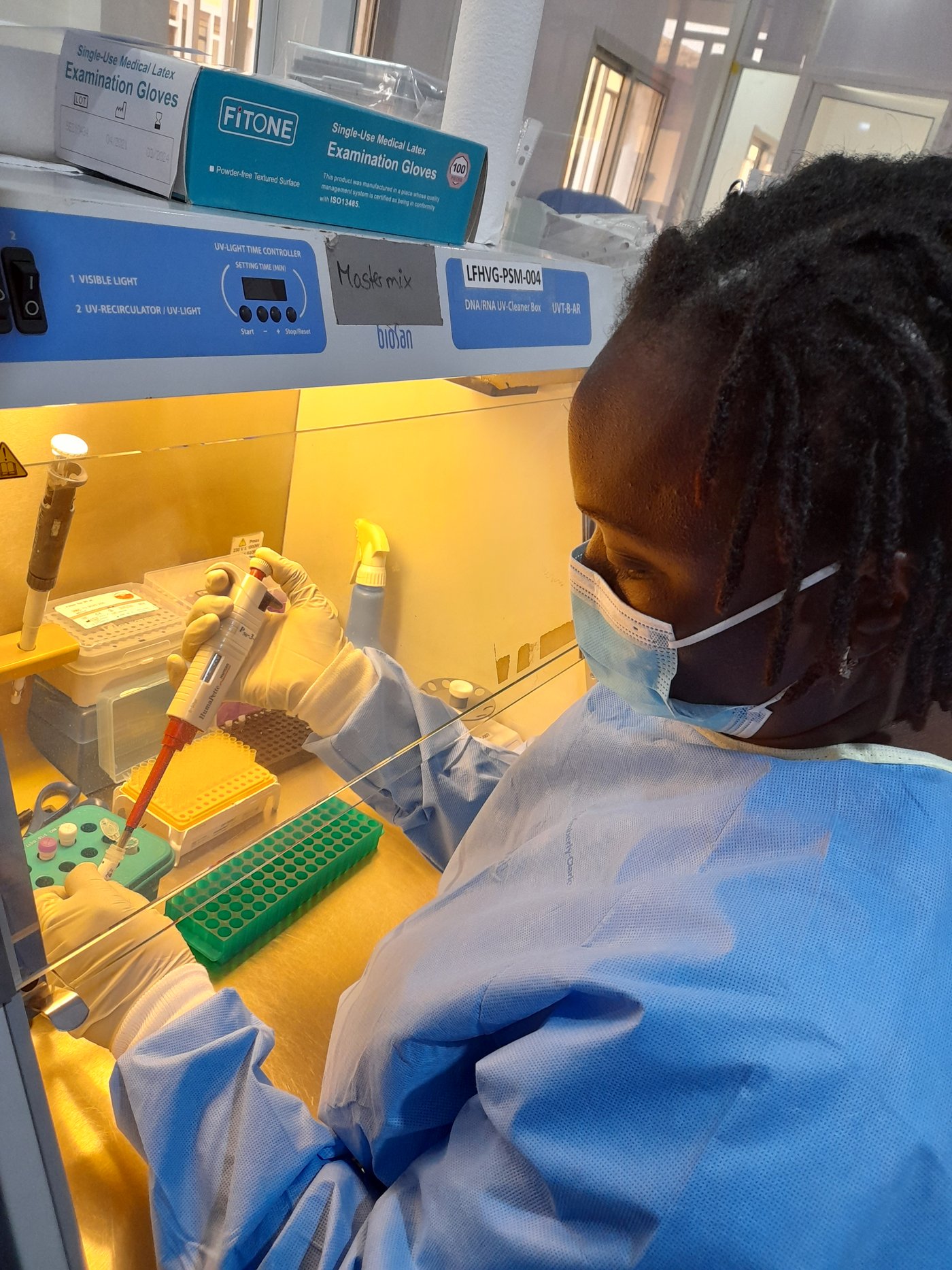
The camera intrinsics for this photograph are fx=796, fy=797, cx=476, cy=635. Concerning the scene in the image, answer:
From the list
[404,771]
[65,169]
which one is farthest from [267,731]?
[65,169]

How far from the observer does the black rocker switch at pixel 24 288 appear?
499 mm

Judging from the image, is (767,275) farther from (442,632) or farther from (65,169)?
(442,632)

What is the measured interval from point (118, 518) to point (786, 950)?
→ 70 centimetres

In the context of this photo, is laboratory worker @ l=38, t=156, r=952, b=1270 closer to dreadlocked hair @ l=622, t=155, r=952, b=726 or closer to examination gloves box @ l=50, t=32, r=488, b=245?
dreadlocked hair @ l=622, t=155, r=952, b=726

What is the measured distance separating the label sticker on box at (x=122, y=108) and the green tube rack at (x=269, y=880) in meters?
0.71

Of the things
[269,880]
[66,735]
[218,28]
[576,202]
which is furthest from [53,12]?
[576,202]

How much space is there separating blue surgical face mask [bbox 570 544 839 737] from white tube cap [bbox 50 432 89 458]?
451mm

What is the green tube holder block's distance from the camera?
0.76 m

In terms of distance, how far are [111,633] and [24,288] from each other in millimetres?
386

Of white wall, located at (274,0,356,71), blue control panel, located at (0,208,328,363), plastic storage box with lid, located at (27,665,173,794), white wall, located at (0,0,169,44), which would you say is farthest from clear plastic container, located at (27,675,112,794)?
white wall, located at (274,0,356,71)

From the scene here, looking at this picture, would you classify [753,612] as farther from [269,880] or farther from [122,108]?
[269,880]

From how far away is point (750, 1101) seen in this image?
505 millimetres

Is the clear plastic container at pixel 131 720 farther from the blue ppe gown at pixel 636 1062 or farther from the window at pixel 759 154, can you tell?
the window at pixel 759 154

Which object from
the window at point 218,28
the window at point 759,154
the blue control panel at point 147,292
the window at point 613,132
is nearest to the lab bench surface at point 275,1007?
the blue control panel at point 147,292
